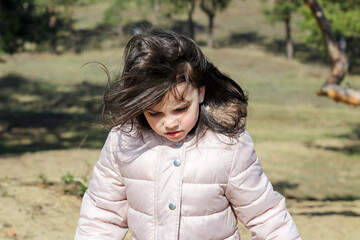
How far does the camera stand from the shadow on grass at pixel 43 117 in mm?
13068

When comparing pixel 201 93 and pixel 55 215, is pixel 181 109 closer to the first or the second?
pixel 201 93

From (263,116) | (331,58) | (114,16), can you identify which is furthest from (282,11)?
(331,58)

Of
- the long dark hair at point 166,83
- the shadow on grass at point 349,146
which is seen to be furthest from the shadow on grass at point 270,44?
the long dark hair at point 166,83

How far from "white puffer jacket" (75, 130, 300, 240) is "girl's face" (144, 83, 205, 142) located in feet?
0.29

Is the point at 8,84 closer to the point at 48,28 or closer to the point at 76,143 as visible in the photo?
the point at 48,28

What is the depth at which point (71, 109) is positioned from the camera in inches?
783

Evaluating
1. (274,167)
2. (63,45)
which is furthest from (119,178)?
(63,45)

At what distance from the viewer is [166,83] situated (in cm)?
196

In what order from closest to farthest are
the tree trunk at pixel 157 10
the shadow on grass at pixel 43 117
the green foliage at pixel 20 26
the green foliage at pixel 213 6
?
the shadow on grass at pixel 43 117 < the green foliage at pixel 20 26 < the green foliage at pixel 213 6 < the tree trunk at pixel 157 10

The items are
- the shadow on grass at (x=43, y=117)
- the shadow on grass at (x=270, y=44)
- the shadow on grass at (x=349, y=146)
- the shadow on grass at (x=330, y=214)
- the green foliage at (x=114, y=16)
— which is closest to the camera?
the shadow on grass at (x=330, y=214)

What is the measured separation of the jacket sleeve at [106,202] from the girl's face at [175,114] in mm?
288

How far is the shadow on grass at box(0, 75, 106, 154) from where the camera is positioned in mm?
13068

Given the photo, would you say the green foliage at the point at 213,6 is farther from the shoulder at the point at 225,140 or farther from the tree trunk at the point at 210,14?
the shoulder at the point at 225,140

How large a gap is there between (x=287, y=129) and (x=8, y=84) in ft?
47.4
